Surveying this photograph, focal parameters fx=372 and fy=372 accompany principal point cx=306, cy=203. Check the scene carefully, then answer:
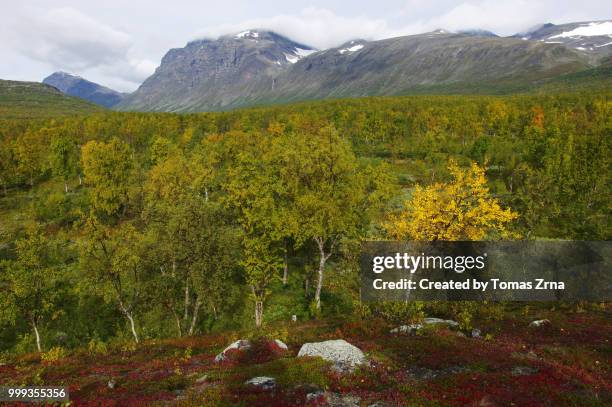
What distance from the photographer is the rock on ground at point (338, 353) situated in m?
18.1

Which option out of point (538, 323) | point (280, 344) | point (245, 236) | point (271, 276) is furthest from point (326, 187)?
point (538, 323)

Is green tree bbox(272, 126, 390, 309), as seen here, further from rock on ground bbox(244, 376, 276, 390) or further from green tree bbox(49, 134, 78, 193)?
green tree bbox(49, 134, 78, 193)

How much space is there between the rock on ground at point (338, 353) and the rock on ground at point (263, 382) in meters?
3.21

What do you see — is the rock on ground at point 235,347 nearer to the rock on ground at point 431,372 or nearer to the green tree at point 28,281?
the rock on ground at point 431,372

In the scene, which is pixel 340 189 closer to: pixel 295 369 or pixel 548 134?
pixel 295 369

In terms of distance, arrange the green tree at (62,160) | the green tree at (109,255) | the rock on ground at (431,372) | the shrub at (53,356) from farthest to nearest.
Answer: the green tree at (62,160), the green tree at (109,255), the shrub at (53,356), the rock on ground at (431,372)

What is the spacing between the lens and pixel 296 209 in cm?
3588

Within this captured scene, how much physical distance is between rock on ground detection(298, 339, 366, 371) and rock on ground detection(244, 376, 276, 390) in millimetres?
3208

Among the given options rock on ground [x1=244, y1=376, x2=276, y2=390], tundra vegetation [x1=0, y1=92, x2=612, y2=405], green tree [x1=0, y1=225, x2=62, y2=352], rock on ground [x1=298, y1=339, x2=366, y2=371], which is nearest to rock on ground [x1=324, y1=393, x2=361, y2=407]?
tundra vegetation [x1=0, y1=92, x2=612, y2=405]

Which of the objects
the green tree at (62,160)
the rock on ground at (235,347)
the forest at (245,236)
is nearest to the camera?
the rock on ground at (235,347)

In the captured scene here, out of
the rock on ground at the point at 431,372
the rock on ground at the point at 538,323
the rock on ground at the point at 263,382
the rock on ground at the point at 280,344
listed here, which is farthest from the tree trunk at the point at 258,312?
the rock on ground at the point at 538,323

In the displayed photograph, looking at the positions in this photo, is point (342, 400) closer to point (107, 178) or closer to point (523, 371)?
point (523, 371)

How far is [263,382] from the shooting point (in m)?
16.4

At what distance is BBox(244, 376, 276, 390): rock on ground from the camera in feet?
52.7
